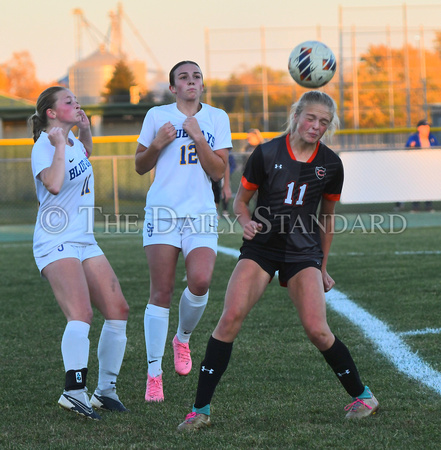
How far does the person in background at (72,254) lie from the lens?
13.9 ft

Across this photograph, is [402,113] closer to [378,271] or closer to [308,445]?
[378,271]

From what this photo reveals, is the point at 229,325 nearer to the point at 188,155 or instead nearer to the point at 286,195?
the point at 286,195

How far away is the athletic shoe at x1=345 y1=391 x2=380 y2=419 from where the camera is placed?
13.3 ft

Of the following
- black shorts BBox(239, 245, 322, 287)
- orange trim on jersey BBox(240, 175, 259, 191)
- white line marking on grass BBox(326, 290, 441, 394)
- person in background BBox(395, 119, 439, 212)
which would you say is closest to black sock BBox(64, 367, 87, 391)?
black shorts BBox(239, 245, 322, 287)

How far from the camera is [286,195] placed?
412 cm

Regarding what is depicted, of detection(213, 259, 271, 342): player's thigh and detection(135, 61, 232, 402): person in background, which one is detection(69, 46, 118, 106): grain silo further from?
detection(213, 259, 271, 342): player's thigh

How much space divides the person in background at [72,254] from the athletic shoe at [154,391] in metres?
0.21

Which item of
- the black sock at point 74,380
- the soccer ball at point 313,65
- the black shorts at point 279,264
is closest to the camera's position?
the black shorts at point 279,264

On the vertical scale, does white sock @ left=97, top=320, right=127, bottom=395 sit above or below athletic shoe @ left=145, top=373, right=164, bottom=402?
above

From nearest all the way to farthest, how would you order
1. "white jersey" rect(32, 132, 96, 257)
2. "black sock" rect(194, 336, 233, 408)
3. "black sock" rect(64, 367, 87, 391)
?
"black sock" rect(194, 336, 233, 408) < "black sock" rect(64, 367, 87, 391) < "white jersey" rect(32, 132, 96, 257)

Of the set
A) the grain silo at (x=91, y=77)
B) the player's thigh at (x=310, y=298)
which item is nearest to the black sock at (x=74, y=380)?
the player's thigh at (x=310, y=298)

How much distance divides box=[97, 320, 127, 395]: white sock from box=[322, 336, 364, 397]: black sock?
121 centimetres

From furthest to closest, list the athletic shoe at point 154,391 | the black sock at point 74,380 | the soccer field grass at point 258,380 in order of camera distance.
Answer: the athletic shoe at point 154,391, the black sock at point 74,380, the soccer field grass at point 258,380

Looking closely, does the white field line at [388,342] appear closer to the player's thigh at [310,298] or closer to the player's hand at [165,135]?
the player's thigh at [310,298]
